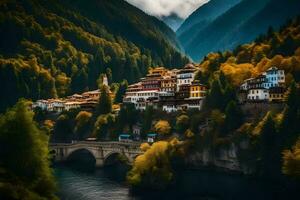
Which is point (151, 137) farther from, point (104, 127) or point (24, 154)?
point (24, 154)

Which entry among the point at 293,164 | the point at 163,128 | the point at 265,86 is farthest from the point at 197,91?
the point at 293,164

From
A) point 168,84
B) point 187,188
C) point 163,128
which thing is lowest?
point 187,188

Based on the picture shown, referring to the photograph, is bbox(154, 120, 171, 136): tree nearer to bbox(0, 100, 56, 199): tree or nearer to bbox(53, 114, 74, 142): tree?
bbox(53, 114, 74, 142): tree

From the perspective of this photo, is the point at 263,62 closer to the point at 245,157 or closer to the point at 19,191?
the point at 245,157

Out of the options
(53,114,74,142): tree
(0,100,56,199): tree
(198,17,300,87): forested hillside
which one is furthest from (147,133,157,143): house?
(0,100,56,199): tree

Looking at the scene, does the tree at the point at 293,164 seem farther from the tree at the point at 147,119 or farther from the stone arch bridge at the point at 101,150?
the tree at the point at 147,119

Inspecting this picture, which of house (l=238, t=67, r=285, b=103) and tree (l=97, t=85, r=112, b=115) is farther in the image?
tree (l=97, t=85, r=112, b=115)

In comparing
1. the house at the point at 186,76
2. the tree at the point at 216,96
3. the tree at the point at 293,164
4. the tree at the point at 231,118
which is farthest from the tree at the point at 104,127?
the tree at the point at 293,164
